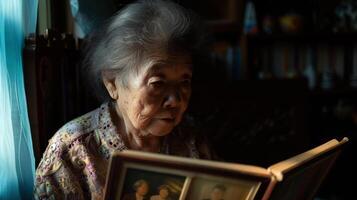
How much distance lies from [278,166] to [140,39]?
16.7 inches

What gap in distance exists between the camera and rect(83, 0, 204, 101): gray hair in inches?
41.4

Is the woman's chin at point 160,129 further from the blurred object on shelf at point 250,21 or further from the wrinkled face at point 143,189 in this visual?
the blurred object on shelf at point 250,21

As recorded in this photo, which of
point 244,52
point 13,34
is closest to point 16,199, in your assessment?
point 13,34

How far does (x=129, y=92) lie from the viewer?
1.08 metres

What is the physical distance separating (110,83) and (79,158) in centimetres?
19

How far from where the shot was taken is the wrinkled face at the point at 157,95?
105cm

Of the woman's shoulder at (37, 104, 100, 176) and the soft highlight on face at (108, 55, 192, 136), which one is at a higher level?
the soft highlight on face at (108, 55, 192, 136)

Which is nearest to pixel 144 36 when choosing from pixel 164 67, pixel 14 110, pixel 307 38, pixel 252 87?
pixel 164 67

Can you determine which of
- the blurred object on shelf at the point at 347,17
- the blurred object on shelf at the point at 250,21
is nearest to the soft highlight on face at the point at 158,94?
the blurred object on shelf at the point at 250,21

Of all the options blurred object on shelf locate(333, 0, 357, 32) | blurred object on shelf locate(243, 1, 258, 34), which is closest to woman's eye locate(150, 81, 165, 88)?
blurred object on shelf locate(243, 1, 258, 34)

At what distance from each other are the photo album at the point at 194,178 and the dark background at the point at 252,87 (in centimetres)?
44

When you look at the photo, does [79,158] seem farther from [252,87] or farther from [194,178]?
[252,87]

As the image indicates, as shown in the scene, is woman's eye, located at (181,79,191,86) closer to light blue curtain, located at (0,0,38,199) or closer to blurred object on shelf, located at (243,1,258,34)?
light blue curtain, located at (0,0,38,199)

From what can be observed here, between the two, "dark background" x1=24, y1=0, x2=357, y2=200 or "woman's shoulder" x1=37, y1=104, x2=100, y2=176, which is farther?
"dark background" x1=24, y1=0, x2=357, y2=200
